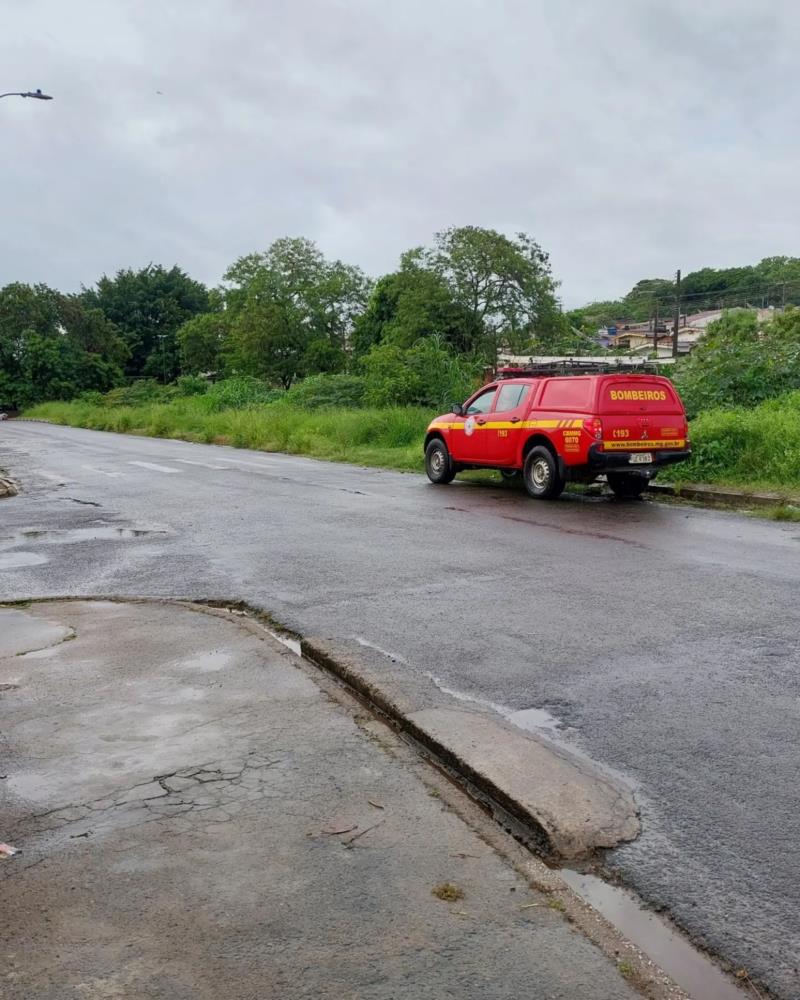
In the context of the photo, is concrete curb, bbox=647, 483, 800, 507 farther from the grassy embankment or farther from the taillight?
the taillight

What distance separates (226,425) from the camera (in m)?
35.0

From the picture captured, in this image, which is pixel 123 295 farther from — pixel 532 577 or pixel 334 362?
pixel 532 577

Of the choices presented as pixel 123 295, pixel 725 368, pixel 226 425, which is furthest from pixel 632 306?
pixel 725 368

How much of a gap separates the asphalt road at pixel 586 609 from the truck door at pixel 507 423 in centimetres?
73

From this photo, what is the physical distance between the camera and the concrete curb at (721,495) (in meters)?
12.8

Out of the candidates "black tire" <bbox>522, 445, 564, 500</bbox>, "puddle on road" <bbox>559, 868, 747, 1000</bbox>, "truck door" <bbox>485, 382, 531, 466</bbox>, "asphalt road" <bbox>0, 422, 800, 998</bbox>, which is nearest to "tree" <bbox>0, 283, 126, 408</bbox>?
"asphalt road" <bbox>0, 422, 800, 998</bbox>

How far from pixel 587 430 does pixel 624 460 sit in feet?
2.26

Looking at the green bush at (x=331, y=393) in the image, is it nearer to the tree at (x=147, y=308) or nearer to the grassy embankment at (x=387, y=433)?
the grassy embankment at (x=387, y=433)

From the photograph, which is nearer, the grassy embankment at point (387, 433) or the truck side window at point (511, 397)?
the grassy embankment at point (387, 433)

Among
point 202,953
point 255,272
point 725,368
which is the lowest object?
point 202,953

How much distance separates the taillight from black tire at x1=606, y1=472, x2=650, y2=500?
1365mm

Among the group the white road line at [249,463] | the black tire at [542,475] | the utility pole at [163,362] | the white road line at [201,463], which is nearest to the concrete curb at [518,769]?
the black tire at [542,475]

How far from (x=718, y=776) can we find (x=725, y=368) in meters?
15.6

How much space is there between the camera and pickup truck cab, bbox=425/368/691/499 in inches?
540
